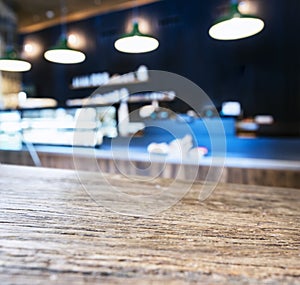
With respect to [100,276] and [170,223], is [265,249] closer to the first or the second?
[170,223]

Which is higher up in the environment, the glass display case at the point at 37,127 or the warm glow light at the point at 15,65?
the warm glow light at the point at 15,65

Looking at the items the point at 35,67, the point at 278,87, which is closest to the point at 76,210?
the point at 278,87

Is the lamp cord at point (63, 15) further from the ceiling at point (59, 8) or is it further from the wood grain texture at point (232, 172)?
the wood grain texture at point (232, 172)

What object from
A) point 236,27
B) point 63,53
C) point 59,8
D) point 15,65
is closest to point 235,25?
point 236,27

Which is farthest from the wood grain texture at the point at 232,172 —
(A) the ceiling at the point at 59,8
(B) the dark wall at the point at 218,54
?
(A) the ceiling at the point at 59,8

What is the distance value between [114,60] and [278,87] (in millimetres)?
3280

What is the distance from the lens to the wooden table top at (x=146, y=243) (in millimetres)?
438

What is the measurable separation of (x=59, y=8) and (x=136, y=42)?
3995 millimetres

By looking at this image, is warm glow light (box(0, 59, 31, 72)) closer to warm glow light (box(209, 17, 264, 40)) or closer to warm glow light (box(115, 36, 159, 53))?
warm glow light (box(115, 36, 159, 53))

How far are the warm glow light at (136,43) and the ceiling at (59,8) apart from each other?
3.39 m

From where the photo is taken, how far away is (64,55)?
2445mm

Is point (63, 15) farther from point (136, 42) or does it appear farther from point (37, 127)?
point (136, 42)

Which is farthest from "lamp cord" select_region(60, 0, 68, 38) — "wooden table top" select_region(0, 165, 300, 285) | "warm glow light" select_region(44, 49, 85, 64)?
"wooden table top" select_region(0, 165, 300, 285)

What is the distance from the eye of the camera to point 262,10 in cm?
411
